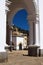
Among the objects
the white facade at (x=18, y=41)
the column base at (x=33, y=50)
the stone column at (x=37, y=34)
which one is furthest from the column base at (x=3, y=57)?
the white facade at (x=18, y=41)

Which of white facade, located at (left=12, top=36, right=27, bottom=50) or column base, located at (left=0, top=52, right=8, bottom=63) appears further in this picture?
white facade, located at (left=12, top=36, right=27, bottom=50)

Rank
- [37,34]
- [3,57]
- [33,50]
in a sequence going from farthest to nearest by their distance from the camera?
1. [37,34]
2. [33,50]
3. [3,57]

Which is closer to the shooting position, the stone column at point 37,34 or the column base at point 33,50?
the column base at point 33,50

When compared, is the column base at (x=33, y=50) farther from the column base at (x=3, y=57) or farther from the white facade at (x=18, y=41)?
the white facade at (x=18, y=41)

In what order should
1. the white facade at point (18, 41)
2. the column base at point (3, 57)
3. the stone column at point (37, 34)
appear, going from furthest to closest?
the white facade at point (18, 41)
the stone column at point (37, 34)
the column base at point (3, 57)

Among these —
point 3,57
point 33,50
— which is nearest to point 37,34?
point 33,50

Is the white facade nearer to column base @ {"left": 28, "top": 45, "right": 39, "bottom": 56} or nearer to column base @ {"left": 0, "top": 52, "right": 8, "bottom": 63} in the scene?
column base @ {"left": 28, "top": 45, "right": 39, "bottom": 56}

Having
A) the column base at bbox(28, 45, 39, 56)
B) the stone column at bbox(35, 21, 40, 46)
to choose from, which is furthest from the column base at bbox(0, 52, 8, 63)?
the stone column at bbox(35, 21, 40, 46)

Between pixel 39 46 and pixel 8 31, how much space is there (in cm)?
638

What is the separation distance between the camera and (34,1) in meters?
12.2

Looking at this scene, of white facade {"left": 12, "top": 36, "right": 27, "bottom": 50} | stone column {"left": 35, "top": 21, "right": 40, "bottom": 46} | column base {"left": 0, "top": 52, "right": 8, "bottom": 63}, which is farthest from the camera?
white facade {"left": 12, "top": 36, "right": 27, "bottom": 50}

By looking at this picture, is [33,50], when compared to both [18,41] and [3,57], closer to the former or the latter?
[3,57]

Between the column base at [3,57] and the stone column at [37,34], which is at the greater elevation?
the stone column at [37,34]

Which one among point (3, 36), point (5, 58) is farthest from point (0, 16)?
point (5, 58)
